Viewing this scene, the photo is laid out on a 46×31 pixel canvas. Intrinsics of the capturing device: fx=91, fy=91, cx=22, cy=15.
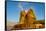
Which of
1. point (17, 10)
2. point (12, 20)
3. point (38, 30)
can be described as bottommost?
point (38, 30)

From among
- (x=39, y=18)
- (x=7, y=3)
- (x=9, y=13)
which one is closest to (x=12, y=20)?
(x=9, y=13)

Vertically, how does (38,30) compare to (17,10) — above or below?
below

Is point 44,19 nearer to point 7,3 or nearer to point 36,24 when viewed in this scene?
point 36,24

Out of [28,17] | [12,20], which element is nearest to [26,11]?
[28,17]

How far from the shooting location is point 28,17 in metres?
0.93

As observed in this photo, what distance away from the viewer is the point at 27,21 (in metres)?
0.93

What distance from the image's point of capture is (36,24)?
0.94 metres

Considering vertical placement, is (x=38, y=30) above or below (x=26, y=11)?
below

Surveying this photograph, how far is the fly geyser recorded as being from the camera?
0.91 m

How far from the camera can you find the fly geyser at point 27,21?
3.00ft

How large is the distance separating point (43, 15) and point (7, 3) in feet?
1.29

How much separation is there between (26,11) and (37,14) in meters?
0.12

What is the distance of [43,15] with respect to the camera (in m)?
0.96
